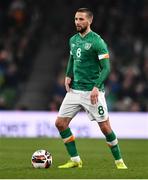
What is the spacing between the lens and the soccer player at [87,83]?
39.4ft

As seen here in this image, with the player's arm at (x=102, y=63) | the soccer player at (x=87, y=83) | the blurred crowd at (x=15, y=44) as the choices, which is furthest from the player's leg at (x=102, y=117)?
the blurred crowd at (x=15, y=44)

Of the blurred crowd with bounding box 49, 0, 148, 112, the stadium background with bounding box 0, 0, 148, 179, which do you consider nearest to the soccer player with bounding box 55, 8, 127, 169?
the stadium background with bounding box 0, 0, 148, 179

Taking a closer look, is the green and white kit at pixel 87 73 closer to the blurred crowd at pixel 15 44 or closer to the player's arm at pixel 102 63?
the player's arm at pixel 102 63

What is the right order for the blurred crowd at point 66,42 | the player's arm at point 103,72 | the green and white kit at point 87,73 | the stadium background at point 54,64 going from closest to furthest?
the player's arm at point 103,72 < the green and white kit at point 87,73 < the stadium background at point 54,64 < the blurred crowd at point 66,42

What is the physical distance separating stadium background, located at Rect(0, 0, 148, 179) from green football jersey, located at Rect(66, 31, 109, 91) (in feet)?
22.6

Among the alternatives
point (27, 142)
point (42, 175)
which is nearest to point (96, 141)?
point (27, 142)

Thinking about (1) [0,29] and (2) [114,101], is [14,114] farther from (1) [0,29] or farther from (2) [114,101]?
(1) [0,29]

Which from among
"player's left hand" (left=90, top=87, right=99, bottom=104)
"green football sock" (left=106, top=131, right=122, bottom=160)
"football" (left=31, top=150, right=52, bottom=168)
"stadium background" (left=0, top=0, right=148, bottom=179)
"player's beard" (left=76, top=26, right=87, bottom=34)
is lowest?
"stadium background" (left=0, top=0, right=148, bottom=179)

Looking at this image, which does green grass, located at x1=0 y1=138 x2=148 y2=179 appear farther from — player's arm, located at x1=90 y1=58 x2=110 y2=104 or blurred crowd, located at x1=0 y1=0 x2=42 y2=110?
blurred crowd, located at x1=0 y1=0 x2=42 y2=110

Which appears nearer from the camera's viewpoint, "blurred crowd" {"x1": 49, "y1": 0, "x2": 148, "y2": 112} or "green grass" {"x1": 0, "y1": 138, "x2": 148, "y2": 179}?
"green grass" {"x1": 0, "y1": 138, "x2": 148, "y2": 179}

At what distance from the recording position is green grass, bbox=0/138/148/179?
11.1 meters

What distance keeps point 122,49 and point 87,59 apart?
13.8 meters

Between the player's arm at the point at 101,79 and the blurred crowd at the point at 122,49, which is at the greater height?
the player's arm at the point at 101,79

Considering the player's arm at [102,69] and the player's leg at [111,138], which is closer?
the player's arm at [102,69]
